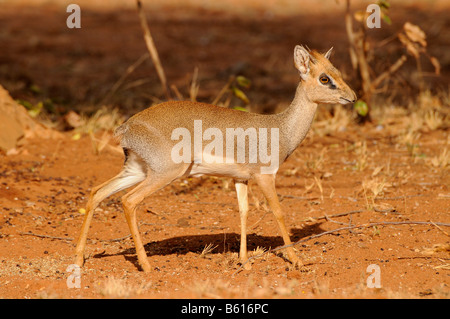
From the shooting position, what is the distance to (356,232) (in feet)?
19.9

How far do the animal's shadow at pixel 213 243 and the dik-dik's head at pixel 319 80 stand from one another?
1.36 meters

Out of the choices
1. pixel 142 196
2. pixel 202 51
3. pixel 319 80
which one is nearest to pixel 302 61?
pixel 319 80

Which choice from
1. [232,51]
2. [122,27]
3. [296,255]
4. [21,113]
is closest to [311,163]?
[296,255]

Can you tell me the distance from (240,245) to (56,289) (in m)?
1.62

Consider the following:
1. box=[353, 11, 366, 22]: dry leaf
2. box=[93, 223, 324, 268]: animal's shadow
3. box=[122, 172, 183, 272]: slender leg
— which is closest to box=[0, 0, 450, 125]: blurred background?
box=[353, 11, 366, 22]: dry leaf

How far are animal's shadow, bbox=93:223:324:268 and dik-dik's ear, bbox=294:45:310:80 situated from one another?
154 cm

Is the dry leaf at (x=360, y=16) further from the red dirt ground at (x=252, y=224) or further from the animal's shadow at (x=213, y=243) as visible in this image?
the animal's shadow at (x=213, y=243)

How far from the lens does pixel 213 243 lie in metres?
6.11

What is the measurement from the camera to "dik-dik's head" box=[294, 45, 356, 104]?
5.48m

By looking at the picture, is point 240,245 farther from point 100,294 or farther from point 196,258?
point 100,294

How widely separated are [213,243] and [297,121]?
4.56ft

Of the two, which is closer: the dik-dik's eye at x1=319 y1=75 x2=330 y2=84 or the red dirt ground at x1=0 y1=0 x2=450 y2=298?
the red dirt ground at x1=0 y1=0 x2=450 y2=298

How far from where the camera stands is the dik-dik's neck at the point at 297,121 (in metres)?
5.62

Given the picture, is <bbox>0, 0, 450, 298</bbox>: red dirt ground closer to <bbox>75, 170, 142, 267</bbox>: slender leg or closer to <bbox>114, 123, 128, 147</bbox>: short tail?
<bbox>75, 170, 142, 267</bbox>: slender leg
